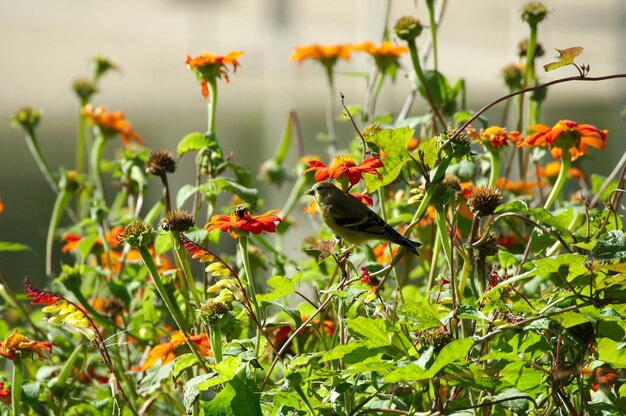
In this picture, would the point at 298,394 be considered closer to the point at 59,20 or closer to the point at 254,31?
the point at 254,31

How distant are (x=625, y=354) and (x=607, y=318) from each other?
4cm

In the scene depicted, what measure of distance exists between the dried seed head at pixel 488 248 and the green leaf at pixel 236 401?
1.03 feet

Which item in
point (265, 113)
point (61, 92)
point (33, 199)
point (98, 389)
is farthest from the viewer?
point (61, 92)

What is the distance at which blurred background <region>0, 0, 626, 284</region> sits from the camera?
3865 mm

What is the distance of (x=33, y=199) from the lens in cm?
382

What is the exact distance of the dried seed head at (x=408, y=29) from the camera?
126cm

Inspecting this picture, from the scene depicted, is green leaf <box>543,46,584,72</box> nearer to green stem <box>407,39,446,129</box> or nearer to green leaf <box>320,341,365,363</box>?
green leaf <box>320,341,365,363</box>

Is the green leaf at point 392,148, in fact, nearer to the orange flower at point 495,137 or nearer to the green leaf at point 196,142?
the orange flower at point 495,137

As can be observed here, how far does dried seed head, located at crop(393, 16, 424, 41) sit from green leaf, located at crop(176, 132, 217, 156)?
1.01 feet

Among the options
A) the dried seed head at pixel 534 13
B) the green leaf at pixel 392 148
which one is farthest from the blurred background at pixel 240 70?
the green leaf at pixel 392 148

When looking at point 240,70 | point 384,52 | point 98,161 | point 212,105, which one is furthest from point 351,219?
point 240,70

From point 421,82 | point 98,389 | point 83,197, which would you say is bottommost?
point 98,389

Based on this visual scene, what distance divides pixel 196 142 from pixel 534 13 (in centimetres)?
54

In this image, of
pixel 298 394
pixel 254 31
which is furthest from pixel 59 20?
pixel 298 394
